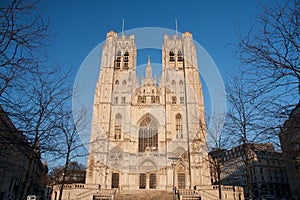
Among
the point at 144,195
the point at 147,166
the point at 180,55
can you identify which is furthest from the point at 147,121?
the point at 180,55

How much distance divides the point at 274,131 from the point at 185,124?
24463 millimetres

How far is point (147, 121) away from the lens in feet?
102

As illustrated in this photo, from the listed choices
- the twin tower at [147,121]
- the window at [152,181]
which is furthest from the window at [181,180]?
the window at [152,181]

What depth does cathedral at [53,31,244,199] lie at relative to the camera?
85.3 feet

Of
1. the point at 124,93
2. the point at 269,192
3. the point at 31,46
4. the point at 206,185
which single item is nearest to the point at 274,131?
the point at 31,46

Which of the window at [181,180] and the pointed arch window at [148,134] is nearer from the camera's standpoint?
the window at [181,180]

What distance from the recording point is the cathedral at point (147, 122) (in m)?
26.0

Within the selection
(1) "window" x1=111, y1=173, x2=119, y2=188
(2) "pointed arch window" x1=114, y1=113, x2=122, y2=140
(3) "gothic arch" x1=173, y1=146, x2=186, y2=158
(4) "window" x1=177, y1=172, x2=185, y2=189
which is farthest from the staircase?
(2) "pointed arch window" x1=114, y1=113, x2=122, y2=140

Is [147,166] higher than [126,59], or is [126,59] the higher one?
[126,59]

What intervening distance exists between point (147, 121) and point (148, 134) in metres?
2.03

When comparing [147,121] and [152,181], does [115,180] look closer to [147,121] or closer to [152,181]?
[152,181]

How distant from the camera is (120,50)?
1437 inches

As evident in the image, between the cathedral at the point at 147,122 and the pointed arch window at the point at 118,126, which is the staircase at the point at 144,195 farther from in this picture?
the pointed arch window at the point at 118,126

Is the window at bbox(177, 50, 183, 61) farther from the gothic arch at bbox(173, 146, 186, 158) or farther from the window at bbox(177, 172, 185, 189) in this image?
the window at bbox(177, 172, 185, 189)
